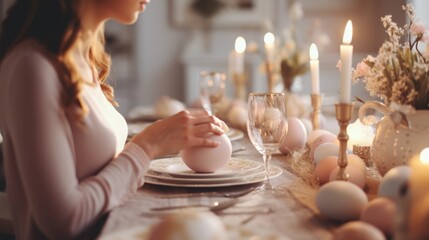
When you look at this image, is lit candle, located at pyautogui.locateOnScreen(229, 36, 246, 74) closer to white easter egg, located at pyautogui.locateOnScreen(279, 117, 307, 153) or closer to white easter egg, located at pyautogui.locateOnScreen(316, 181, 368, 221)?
white easter egg, located at pyautogui.locateOnScreen(279, 117, 307, 153)

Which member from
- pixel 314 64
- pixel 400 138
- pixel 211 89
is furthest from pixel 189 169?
pixel 211 89

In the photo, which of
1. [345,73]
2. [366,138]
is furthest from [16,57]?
[366,138]

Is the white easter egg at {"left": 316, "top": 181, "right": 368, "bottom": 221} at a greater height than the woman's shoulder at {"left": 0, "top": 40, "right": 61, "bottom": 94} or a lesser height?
lesser

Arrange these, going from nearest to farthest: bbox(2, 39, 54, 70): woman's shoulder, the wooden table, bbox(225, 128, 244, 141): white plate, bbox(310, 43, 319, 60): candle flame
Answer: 1. the wooden table
2. bbox(2, 39, 54, 70): woman's shoulder
3. bbox(310, 43, 319, 60): candle flame
4. bbox(225, 128, 244, 141): white plate

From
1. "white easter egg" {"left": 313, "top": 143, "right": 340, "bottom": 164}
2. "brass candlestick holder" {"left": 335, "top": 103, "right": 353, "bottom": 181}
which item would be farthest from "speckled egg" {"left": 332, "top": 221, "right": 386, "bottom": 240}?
"white easter egg" {"left": 313, "top": 143, "right": 340, "bottom": 164}

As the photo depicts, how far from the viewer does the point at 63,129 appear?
1.01m

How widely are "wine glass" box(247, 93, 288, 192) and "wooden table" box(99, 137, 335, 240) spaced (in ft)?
0.34

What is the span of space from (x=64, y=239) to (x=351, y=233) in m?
0.51

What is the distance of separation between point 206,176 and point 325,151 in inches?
12.1

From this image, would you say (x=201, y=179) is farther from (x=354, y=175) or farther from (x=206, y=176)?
(x=354, y=175)

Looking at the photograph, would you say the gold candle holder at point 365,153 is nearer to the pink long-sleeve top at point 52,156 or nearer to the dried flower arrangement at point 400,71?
the dried flower arrangement at point 400,71

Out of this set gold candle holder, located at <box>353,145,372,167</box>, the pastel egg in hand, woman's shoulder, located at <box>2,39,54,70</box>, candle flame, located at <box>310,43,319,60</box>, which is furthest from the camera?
candle flame, located at <box>310,43,319,60</box>

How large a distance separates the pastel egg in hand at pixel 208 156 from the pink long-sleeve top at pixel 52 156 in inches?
6.1

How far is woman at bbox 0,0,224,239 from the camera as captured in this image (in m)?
0.97
